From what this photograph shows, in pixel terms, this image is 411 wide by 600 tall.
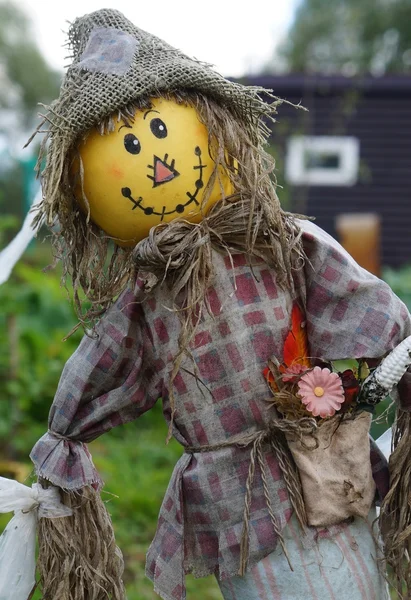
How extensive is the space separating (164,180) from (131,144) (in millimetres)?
90

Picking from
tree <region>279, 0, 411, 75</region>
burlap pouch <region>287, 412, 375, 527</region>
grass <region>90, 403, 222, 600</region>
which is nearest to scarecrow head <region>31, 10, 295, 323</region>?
burlap pouch <region>287, 412, 375, 527</region>

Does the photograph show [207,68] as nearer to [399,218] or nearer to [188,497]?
[188,497]

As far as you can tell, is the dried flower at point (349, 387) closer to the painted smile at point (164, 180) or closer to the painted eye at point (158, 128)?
the painted smile at point (164, 180)

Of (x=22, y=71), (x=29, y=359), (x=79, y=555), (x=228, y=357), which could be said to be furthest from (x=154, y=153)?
(x=22, y=71)

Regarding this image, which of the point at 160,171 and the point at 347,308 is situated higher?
the point at 160,171

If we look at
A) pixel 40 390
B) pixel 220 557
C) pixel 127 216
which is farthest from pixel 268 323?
pixel 40 390

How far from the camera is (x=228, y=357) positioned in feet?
4.73

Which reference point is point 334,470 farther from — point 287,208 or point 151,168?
point 287,208

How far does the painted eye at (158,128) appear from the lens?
1365mm

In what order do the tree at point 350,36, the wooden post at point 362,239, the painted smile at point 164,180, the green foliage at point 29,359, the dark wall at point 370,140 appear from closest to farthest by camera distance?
1. the painted smile at point 164,180
2. the green foliage at point 29,359
3. the wooden post at point 362,239
4. the dark wall at point 370,140
5. the tree at point 350,36

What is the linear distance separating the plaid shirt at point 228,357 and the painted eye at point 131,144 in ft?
0.82

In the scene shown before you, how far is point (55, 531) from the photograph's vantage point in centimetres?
157

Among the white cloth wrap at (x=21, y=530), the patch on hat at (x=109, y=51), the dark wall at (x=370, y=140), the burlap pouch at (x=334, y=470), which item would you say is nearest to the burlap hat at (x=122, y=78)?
the patch on hat at (x=109, y=51)

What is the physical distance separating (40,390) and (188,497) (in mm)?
2666
